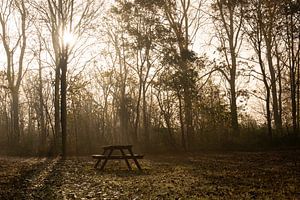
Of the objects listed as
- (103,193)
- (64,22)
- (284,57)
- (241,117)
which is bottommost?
(103,193)

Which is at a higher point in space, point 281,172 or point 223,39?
point 223,39

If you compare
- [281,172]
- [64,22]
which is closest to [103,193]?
[281,172]

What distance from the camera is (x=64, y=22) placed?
27422mm

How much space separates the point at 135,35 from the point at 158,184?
1977 centimetres

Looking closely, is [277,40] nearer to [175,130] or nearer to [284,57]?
[284,57]

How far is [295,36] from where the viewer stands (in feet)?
90.8

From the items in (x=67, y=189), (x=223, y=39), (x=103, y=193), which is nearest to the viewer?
(x=103, y=193)

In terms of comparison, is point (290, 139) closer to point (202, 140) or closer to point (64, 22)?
point (202, 140)

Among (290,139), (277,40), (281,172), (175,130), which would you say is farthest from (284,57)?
(281,172)

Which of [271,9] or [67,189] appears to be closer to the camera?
[67,189]

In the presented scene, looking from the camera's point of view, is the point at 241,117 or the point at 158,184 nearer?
the point at 158,184

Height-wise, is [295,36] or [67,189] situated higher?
[295,36]

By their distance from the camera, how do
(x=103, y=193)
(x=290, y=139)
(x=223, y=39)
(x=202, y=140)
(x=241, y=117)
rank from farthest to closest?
(x=223, y=39) < (x=241, y=117) < (x=202, y=140) < (x=290, y=139) < (x=103, y=193)

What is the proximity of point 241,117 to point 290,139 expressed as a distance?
556 centimetres
